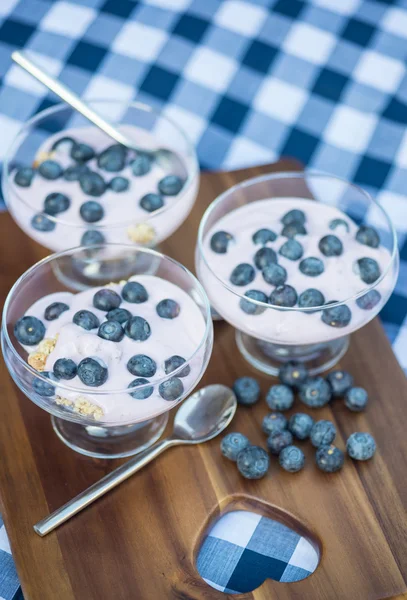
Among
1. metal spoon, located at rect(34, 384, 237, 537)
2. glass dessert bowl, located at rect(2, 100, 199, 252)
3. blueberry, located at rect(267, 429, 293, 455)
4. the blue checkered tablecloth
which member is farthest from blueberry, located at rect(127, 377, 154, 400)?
the blue checkered tablecloth

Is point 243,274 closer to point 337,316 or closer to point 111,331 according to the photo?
point 337,316

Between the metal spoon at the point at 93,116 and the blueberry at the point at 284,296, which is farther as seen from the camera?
the metal spoon at the point at 93,116

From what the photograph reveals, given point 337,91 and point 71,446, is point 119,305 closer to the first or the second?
point 71,446

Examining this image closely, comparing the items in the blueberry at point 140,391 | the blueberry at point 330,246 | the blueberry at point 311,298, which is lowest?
the blueberry at point 140,391

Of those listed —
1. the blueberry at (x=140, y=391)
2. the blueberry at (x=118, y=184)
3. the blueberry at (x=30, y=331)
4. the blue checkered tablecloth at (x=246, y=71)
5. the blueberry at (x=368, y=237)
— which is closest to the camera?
the blueberry at (x=140, y=391)

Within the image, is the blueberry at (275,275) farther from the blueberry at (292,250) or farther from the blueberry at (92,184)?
the blueberry at (92,184)

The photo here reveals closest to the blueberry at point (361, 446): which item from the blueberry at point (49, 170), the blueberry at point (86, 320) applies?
the blueberry at point (86, 320)

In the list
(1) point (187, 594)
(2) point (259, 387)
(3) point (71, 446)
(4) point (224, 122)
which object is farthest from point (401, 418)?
(4) point (224, 122)
